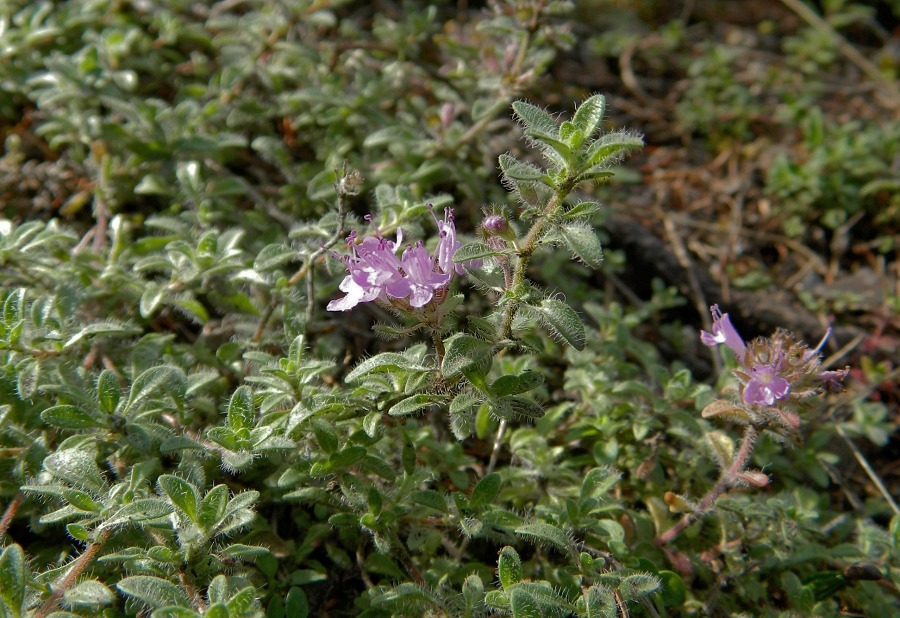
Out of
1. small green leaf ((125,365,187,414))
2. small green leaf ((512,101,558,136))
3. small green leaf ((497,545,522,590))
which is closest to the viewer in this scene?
small green leaf ((512,101,558,136))

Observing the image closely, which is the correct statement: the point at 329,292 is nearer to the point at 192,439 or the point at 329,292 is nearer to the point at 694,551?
the point at 192,439

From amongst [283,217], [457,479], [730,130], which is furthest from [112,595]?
[730,130]

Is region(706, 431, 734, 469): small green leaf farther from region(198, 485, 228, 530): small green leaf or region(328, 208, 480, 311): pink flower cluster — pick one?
region(198, 485, 228, 530): small green leaf

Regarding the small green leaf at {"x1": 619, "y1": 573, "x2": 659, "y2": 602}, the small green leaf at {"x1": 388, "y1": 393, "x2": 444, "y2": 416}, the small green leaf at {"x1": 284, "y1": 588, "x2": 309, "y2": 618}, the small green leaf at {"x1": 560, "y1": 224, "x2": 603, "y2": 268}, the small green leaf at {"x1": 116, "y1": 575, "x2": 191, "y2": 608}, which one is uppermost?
the small green leaf at {"x1": 560, "y1": 224, "x2": 603, "y2": 268}

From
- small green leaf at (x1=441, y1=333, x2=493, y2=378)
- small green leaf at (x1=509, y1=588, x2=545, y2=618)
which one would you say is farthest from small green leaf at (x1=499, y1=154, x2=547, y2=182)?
small green leaf at (x1=509, y1=588, x2=545, y2=618)

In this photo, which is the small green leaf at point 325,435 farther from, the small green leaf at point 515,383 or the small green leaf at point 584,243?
the small green leaf at point 584,243

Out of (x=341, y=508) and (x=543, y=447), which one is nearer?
(x=341, y=508)
